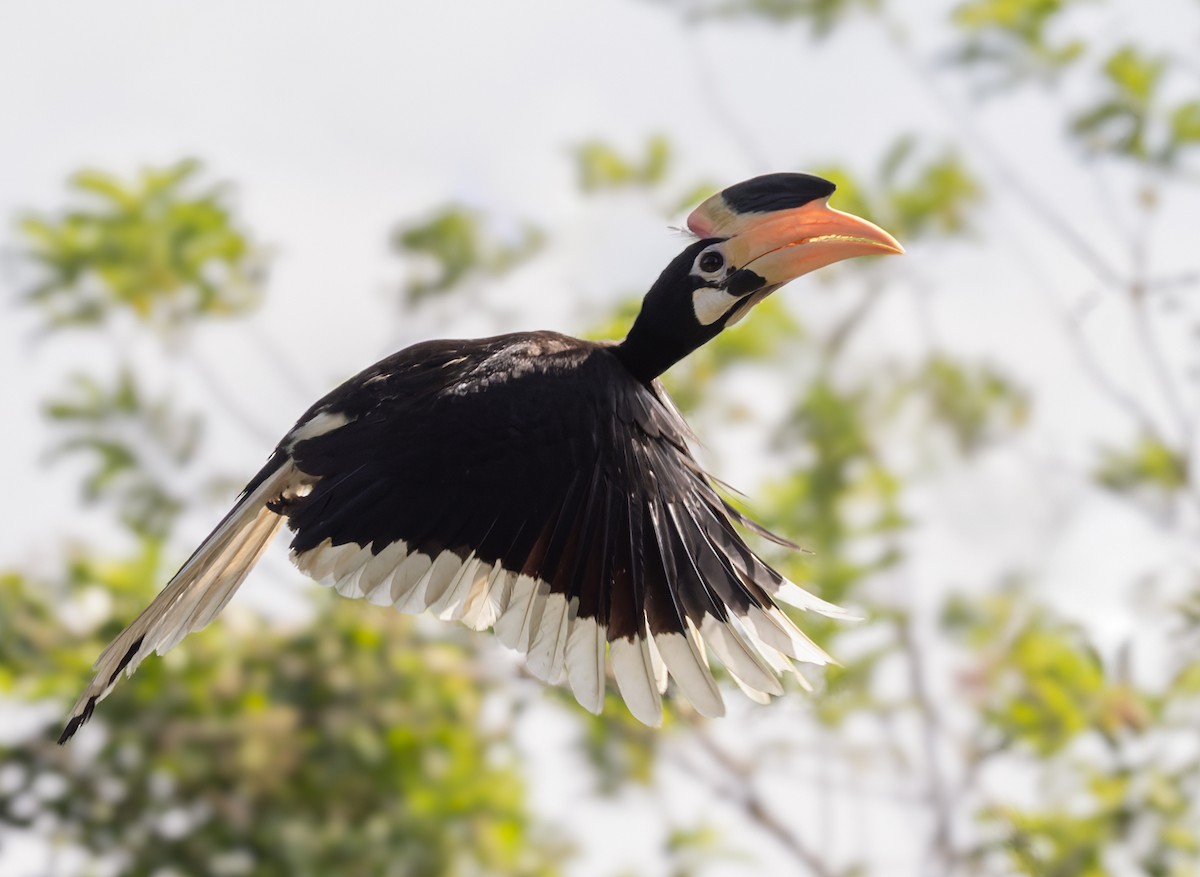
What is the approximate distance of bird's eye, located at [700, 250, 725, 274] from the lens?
106 inches

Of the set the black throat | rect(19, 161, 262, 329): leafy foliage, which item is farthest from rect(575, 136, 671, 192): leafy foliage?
the black throat

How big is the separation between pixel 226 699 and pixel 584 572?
3159 millimetres

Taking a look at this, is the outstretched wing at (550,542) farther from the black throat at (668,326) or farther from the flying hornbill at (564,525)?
the black throat at (668,326)

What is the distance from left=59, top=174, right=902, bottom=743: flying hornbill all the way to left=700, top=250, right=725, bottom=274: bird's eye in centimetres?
7

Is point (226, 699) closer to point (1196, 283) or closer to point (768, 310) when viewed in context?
point (768, 310)

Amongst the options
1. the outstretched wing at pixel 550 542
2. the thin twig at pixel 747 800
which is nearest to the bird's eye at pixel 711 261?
the outstretched wing at pixel 550 542

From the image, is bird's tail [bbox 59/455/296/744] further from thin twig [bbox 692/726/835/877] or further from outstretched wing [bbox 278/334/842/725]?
thin twig [bbox 692/726/835/877]

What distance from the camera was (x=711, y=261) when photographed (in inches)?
106

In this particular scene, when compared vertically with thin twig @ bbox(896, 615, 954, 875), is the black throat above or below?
above

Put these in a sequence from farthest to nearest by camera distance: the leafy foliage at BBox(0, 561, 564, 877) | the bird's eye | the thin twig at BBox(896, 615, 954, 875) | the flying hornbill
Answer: the thin twig at BBox(896, 615, 954, 875) → the leafy foliage at BBox(0, 561, 564, 877) → the bird's eye → the flying hornbill

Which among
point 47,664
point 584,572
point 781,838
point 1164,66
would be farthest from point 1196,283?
point 47,664

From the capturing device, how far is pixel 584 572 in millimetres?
2545

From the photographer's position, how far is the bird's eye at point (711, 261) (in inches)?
106

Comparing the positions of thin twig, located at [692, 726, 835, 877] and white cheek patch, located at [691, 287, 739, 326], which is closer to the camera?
white cheek patch, located at [691, 287, 739, 326]
